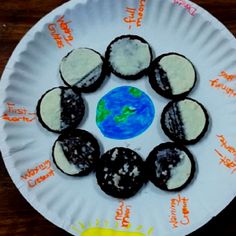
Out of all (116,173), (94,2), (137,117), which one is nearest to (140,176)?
(116,173)

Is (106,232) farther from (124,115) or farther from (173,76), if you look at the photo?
(173,76)

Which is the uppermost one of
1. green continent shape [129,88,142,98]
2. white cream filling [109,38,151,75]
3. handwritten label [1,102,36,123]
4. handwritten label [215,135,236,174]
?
white cream filling [109,38,151,75]

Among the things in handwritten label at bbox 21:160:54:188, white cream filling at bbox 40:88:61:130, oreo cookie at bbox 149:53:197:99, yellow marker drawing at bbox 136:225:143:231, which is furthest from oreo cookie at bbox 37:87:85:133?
yellow marker drawing at bbox 136:225:143:231

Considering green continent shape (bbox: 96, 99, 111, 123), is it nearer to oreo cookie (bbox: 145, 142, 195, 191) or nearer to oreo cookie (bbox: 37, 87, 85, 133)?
oreo cookie (bbox: 37, 87, 85, 133)

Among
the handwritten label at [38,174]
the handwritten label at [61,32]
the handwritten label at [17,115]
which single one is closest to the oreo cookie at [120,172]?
the handwritten label at [38,174]

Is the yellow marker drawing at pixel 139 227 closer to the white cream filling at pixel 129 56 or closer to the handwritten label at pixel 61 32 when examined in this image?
the white cream filling at pixel 129 56

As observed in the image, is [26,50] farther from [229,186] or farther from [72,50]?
[229,186]
